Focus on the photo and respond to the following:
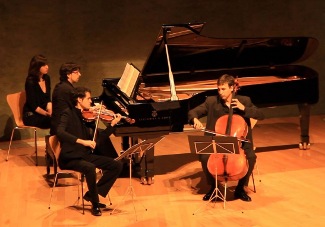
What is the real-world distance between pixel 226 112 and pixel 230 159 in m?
0.61

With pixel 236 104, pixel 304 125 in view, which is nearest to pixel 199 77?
pixel 304 125

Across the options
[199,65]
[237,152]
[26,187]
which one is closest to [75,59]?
[199,65]

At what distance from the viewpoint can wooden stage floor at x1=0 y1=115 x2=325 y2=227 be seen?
5816 mm

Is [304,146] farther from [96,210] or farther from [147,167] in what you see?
[96,210]

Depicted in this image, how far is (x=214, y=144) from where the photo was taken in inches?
223

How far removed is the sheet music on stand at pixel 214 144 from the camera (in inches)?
221

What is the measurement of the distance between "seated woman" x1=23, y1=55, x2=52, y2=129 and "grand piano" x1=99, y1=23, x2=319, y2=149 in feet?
3.08

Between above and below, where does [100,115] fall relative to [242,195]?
above

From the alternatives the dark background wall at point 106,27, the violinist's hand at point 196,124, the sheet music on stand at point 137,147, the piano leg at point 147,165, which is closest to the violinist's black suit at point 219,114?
the violinist's hand at point 196,124

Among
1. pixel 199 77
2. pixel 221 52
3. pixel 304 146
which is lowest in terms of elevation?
pixel 304 146

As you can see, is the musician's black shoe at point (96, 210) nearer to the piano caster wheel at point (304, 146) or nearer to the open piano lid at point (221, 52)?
the open piano lid at point (221, 52)

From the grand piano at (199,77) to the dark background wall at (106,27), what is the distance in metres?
1.63

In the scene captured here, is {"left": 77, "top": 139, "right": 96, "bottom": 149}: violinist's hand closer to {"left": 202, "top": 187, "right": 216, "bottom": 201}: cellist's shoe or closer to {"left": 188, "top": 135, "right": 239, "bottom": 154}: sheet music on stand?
{"left": 188, "top": 135, "right": 239, "bottom": 154}: sheet music on stand

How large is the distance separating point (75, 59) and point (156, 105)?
2986 millimetres
